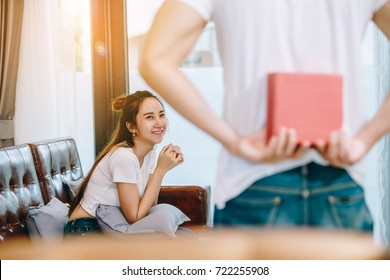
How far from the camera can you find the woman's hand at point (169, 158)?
131cm

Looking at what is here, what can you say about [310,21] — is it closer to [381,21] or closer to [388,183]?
[381,21]

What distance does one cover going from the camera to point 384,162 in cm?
108

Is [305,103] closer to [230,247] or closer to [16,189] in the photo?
[230,247]

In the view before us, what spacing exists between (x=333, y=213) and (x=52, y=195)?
0.94 metres

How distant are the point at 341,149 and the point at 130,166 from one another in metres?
0.57

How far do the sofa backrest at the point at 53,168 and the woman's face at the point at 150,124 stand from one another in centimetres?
29

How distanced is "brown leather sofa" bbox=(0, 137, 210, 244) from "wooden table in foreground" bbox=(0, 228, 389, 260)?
0.50ft

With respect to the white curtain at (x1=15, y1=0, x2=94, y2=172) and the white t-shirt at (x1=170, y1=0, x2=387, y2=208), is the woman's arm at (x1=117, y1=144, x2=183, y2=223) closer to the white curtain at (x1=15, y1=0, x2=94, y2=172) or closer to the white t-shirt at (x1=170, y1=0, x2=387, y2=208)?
the white curtain at (x1=15, y1=0, x2=94, y2=172)

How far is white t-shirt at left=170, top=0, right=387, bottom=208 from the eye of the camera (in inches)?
Result: 36.9

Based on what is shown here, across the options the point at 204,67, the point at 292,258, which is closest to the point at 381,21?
the point at 204,67

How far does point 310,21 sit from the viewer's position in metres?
0.94

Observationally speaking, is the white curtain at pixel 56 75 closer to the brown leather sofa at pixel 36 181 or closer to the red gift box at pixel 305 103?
the brown leather sofa at pixel 36 181

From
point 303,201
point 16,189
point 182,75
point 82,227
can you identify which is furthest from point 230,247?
point 16,189
